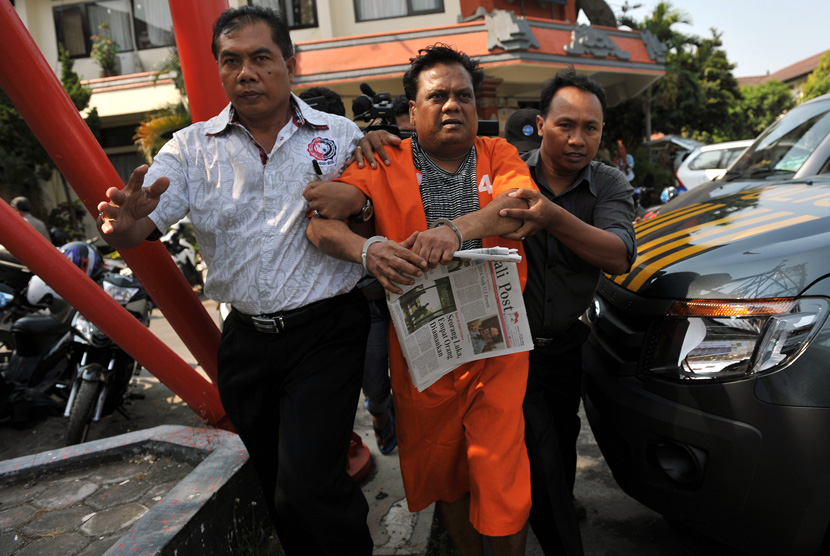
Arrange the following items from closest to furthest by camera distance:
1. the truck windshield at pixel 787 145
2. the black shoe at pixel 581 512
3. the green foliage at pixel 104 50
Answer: the black shoe at pixel 581 512, the truck windshield at pixel 787 145, the green foliage at pixel 104 50

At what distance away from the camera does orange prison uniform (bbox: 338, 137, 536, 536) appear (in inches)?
79.4

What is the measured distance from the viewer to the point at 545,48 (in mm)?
12422

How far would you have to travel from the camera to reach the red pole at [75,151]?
7.03 ft

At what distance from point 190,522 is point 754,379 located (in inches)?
76.0

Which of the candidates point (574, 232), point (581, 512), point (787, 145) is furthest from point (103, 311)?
point (787, 145)

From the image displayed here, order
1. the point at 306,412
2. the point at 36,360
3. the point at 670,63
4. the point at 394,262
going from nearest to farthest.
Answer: the point at 394,262 < the point at 306,412 < the point at 36,360 < the point at 670,63

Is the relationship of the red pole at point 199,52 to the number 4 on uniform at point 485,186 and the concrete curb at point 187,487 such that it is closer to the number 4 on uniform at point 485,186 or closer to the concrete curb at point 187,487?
the number 4 on uniform at point 485,186

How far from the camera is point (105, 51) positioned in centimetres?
1516

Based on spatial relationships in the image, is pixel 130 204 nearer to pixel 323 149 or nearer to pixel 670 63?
pixel 323 149

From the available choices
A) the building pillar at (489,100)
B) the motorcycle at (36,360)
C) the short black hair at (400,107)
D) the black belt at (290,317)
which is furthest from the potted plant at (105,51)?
the black belt at (290,317)

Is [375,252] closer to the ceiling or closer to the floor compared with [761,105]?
closer to the floor

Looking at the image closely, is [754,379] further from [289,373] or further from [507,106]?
[507,106]

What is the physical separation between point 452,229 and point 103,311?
170cm

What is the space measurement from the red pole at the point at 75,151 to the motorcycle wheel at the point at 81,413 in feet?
5.01
